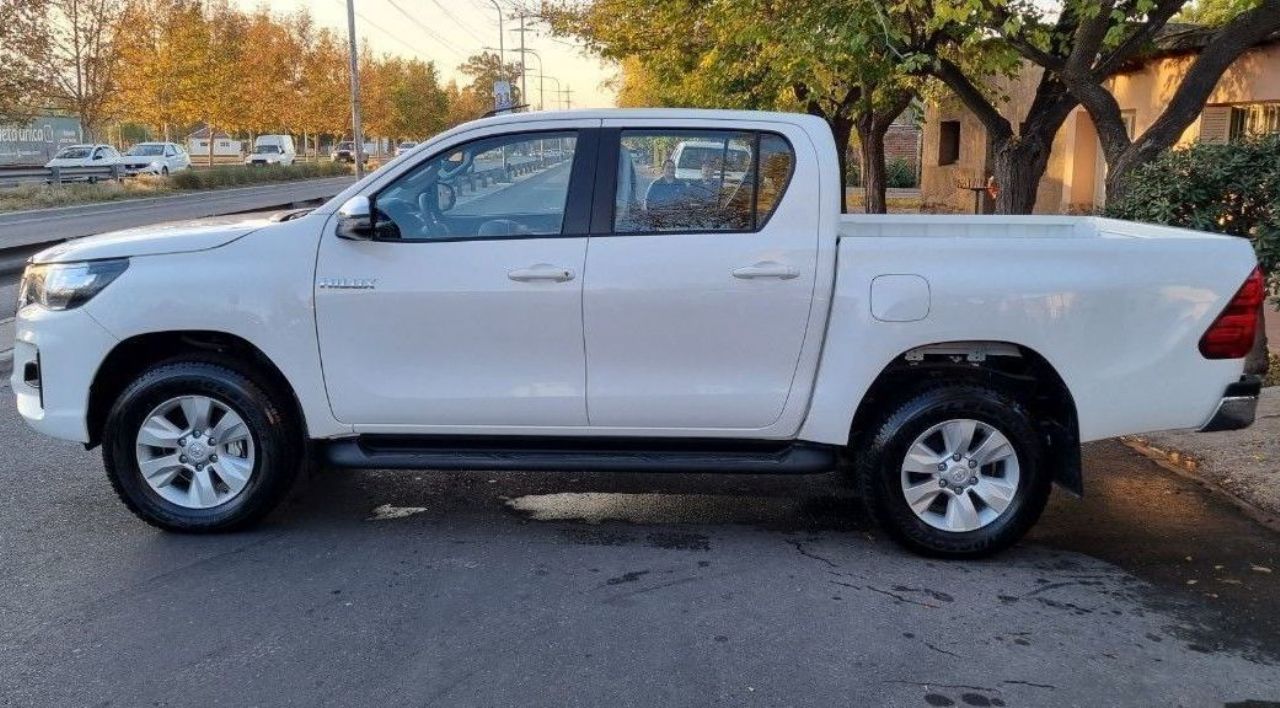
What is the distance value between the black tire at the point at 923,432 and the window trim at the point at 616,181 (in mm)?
1070

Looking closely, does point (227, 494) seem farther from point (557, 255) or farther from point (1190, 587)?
point (1190, 587)

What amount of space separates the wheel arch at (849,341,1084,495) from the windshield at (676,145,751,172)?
1.12 m

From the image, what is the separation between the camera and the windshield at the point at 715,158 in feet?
16.2

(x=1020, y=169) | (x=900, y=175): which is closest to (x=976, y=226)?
(x=1020, y=169)

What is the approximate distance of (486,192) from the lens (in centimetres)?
506

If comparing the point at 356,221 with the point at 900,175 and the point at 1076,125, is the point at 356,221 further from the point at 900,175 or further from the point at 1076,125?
the point at 900,175

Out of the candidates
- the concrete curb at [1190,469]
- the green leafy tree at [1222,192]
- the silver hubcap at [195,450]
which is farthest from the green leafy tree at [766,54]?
the silver hubcap at [195,450]

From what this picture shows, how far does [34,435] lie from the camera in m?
6.80

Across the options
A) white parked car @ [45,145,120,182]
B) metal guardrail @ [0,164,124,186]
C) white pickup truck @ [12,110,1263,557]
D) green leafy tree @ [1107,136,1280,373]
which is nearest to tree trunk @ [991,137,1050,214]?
green leafy tree @ [1107,136,1280,373]

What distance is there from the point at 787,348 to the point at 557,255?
1.10 metres

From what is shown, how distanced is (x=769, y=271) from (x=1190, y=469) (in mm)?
3199

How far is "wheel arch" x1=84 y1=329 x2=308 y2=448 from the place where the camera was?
504 cm

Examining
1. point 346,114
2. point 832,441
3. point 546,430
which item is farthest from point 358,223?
point 346,114

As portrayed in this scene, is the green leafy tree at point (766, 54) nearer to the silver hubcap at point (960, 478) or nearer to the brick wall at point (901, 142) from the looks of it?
the silver hubcap at point (960, 478)
